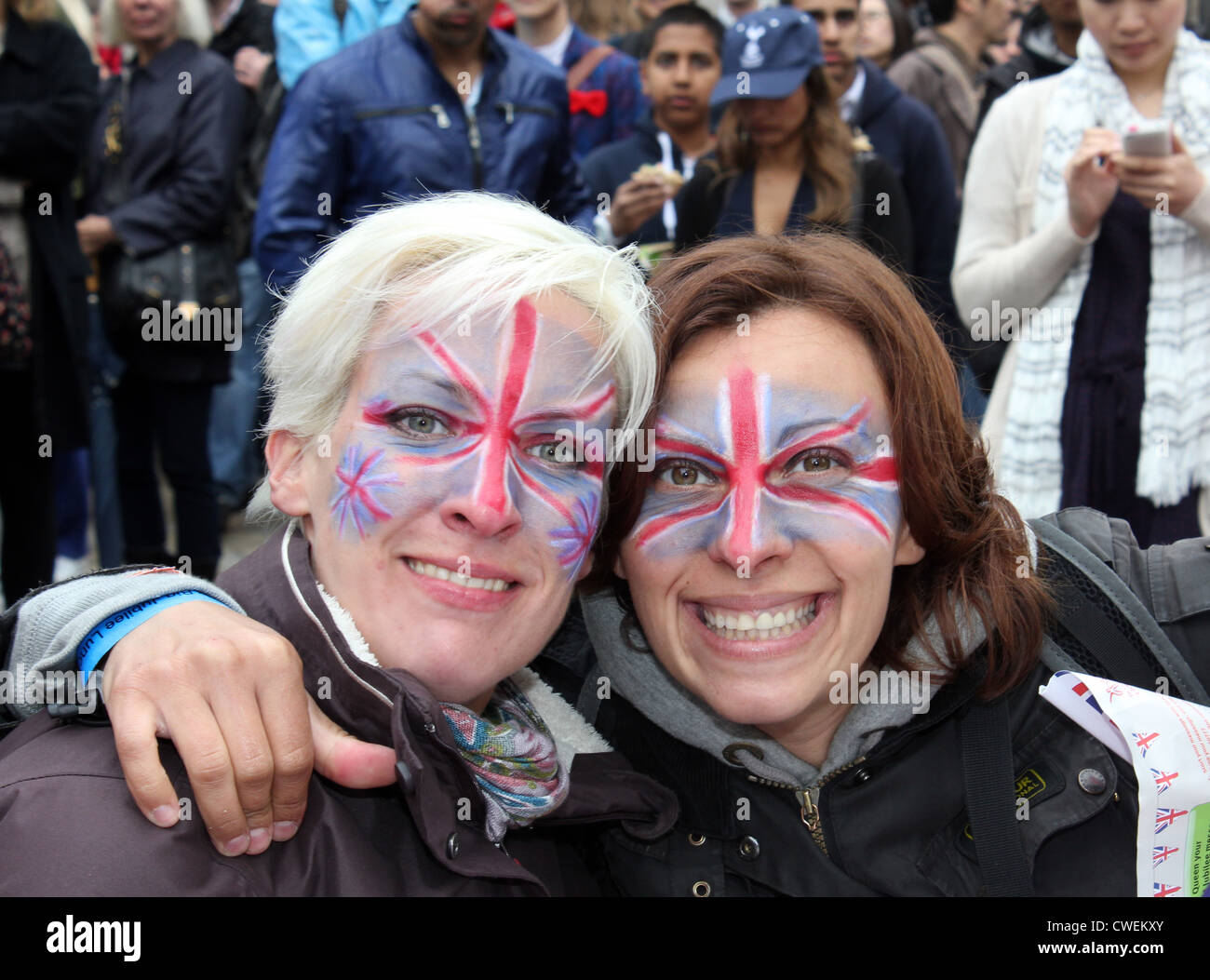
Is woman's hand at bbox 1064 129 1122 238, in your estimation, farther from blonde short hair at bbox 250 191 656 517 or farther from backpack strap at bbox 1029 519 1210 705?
blonde short hair at bbox 250 191 656 517

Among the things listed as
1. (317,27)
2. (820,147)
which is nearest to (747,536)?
(820,147)

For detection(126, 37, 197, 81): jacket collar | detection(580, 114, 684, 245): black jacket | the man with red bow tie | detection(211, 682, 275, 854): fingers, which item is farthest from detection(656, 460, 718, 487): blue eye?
the man with red bow tie

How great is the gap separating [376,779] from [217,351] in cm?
354

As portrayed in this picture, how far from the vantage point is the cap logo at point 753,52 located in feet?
13.6

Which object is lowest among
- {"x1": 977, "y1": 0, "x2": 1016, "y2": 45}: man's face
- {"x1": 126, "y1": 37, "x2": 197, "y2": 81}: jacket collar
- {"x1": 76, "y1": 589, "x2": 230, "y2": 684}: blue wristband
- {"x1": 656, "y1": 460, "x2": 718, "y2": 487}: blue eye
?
{"x1": 76, "y1": 589, "x2": 230, "y2": 684}: blue wristband

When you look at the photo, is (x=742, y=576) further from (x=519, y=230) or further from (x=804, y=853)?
(x=519, y=230)

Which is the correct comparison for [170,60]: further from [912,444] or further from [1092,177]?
[912,444]

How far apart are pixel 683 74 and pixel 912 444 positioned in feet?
10.8

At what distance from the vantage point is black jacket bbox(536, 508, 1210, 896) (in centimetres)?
212

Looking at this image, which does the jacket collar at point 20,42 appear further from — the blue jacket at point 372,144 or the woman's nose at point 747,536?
the woman's nose at point 747,536

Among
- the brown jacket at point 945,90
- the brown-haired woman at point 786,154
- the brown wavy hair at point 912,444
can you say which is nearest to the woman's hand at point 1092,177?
the brown-haired woman at point 786,154

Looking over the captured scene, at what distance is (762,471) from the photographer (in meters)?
2.14

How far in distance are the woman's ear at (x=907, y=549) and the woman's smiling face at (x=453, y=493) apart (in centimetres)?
60

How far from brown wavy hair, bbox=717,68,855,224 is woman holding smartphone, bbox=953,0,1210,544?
0.56 metres
